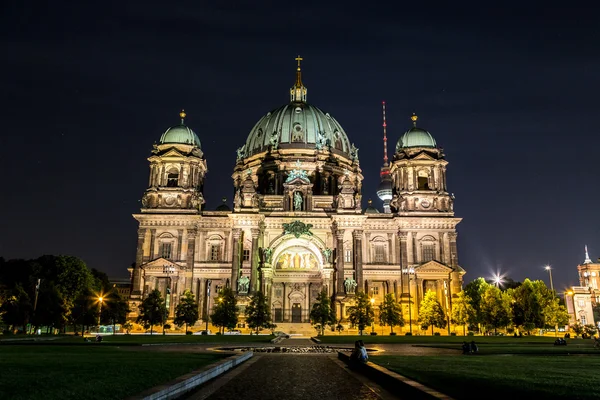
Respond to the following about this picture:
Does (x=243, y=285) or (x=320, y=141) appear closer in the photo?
(x=243, y=285)

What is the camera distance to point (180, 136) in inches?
3511

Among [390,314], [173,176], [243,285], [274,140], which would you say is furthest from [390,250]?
[173,176]

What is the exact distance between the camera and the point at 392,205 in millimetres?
88375

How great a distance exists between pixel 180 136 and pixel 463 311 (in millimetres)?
52225

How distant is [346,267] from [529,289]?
26280 mm

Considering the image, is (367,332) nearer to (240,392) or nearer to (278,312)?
(278,312)

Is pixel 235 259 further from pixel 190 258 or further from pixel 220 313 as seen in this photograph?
pixel 220 313

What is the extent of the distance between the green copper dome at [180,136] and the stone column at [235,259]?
750 inches

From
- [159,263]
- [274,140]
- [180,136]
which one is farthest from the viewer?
A: [274,140]

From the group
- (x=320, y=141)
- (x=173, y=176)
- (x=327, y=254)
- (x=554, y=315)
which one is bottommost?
(x=554, y=315)

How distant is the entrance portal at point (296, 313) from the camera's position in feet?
271

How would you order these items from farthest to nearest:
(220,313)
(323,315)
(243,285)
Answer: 1. (243,285)
2. (323,315)
3. (220,313)

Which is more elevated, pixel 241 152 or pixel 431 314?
pixel 241 152

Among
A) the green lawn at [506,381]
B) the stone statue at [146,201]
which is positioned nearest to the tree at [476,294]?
the stone statue at [146,201]
